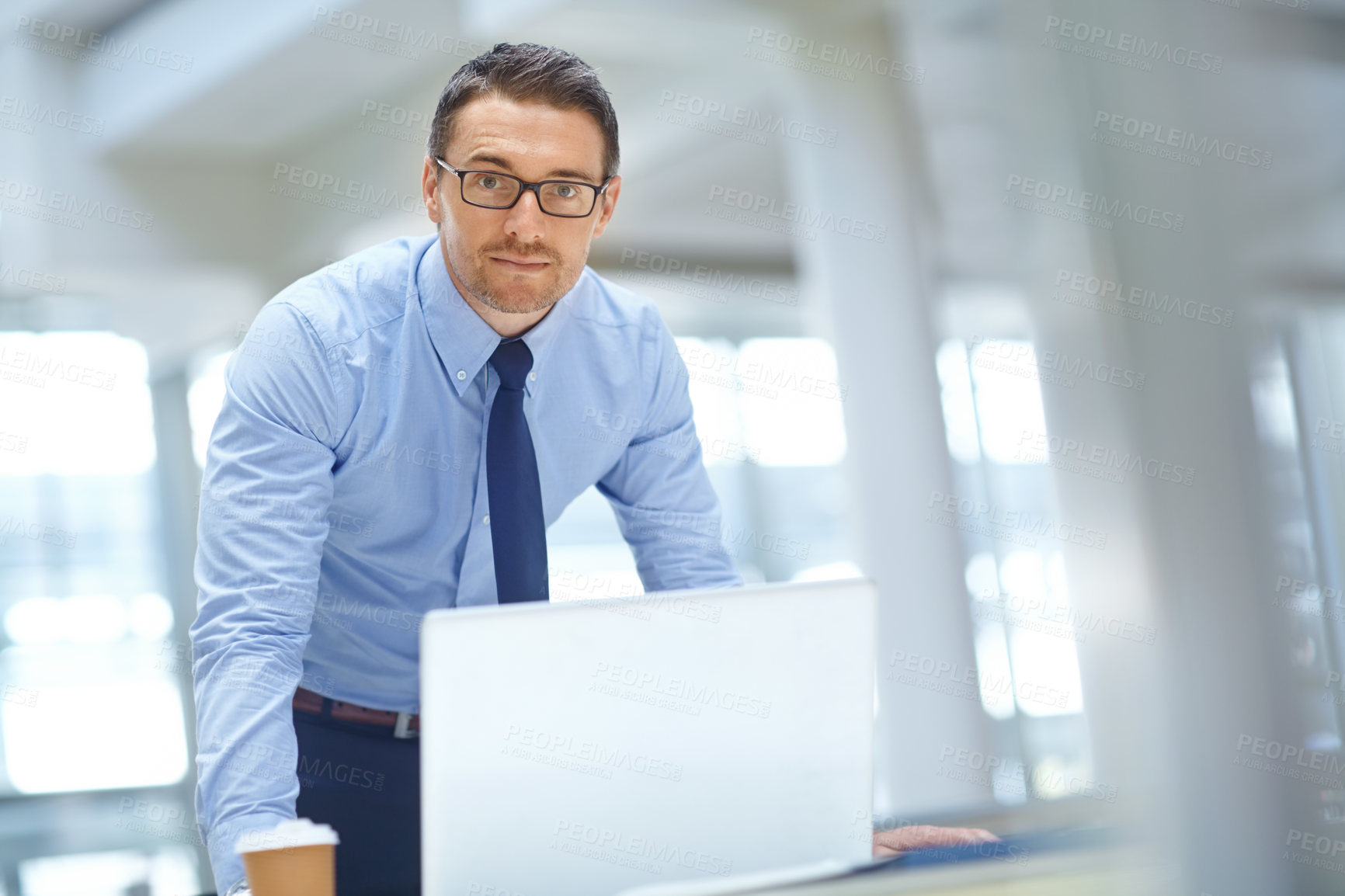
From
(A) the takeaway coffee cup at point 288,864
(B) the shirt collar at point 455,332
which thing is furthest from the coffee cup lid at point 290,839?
(B) the shirt collar at point 455,332

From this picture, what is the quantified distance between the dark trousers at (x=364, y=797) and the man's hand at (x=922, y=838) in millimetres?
797

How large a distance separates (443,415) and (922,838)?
0.94 meters

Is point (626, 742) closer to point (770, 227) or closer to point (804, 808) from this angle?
point (804, 808)

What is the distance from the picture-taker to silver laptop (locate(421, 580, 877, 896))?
0.98 meters

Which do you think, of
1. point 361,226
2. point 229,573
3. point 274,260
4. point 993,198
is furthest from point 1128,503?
point 274,260

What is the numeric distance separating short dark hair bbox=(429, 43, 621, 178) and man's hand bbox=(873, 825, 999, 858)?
1050 millimetres

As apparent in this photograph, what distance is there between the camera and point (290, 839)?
1022 millimetres

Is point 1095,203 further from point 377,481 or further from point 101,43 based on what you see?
point 101,43

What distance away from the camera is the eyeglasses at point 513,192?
169cm

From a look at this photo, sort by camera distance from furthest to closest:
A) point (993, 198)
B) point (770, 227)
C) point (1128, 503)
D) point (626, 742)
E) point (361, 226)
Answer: point (770, 227)
point (361, 226)
point (993, 198)
point (1128, 503)
point (626, 742)

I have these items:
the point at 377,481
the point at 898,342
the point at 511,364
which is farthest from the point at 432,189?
the point at 898,342

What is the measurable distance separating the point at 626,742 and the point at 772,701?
0.49 feet

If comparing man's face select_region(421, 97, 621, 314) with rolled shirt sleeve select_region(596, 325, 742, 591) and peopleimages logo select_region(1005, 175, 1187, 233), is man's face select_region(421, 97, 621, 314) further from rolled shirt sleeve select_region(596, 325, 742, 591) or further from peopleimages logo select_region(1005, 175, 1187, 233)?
peopleimages logo select_region(1005, 175, 1187, 233)

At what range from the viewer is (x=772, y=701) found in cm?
108
